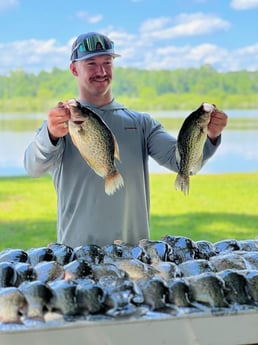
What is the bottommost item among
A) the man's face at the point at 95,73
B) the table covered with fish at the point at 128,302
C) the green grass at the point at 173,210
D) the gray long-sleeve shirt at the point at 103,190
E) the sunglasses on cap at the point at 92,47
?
the green grass at the point at 173,210

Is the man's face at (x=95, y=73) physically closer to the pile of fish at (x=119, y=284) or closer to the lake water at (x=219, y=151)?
the pile of fish at (x=119, y=284)

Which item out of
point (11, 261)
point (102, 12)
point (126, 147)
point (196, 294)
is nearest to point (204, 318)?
point (196, 294)

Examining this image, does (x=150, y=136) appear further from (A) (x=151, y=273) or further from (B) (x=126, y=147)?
(A) (x=151, y=273)

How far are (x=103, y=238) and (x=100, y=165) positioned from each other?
392mm

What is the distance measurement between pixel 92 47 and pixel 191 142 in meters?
0.51

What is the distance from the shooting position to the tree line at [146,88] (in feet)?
16.9

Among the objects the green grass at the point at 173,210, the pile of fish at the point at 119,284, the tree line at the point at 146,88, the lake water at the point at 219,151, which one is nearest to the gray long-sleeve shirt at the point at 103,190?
the pile of fish at the point at 119,284

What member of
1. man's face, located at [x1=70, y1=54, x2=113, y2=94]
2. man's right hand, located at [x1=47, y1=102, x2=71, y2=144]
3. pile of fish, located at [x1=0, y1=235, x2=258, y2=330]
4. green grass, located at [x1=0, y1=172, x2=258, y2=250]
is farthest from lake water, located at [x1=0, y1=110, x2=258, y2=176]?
pile of fish, located at [x1=0, y1=235, x2=258, y2=330]

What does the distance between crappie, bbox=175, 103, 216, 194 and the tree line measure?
10.5 feet

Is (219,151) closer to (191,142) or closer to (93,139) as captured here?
(191,142)

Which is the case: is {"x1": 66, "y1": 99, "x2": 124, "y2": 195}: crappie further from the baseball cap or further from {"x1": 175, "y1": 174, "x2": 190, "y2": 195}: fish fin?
the baseball cap

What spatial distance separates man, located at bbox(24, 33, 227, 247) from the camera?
1853 millimetres

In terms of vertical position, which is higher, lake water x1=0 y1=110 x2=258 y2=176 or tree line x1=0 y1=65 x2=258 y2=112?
tree line x1=0 y1=65 x2=258 y2=112

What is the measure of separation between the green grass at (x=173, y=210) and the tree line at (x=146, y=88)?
4.11 ft
